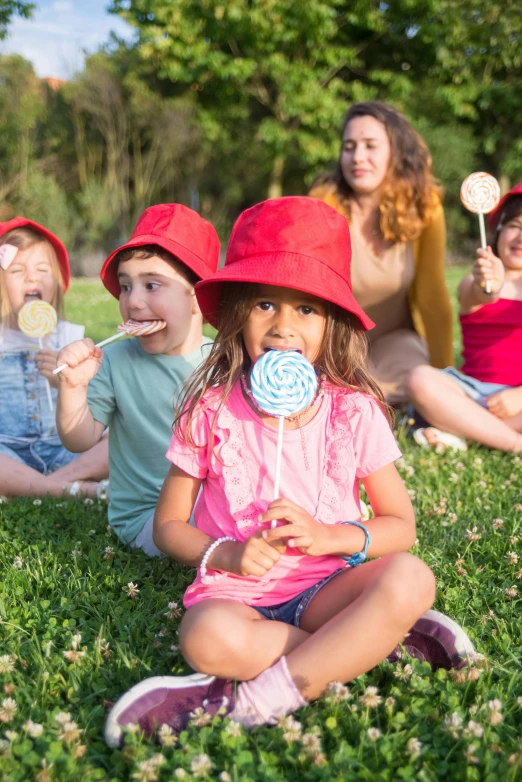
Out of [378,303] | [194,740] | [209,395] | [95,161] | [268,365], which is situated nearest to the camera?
[194,740]

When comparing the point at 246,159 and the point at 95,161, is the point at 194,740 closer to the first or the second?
the point at 246,159

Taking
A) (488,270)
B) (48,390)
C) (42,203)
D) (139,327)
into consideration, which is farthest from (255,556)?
(42,203)

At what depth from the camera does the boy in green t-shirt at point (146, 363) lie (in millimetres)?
3359

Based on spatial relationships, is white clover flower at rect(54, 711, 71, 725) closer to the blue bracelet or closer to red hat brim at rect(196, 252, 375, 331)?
the blue bracelet

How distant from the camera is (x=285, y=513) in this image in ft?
7.09

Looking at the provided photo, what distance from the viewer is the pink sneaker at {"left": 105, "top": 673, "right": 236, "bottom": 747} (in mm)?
2047

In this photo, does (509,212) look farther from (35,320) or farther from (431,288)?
(35,320)

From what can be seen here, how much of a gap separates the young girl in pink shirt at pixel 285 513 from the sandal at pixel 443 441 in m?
2.35

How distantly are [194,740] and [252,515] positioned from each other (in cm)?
72

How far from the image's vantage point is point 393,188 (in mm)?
5531

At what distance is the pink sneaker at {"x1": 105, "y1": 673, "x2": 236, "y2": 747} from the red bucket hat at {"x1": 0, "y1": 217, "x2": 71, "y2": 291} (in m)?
3.11

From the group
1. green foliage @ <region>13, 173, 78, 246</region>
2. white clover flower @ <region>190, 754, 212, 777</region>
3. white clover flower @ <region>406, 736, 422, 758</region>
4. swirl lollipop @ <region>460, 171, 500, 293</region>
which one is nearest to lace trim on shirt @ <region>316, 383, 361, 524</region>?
white clover flower @ <region>406, 736, 422, 758</region>

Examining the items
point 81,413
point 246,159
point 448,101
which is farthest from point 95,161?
point 81,413

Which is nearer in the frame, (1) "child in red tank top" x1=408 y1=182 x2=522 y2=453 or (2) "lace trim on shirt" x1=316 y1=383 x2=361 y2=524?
(2) "lace trim on shirt" x1=316 y1=383 x2=361 y2=524
